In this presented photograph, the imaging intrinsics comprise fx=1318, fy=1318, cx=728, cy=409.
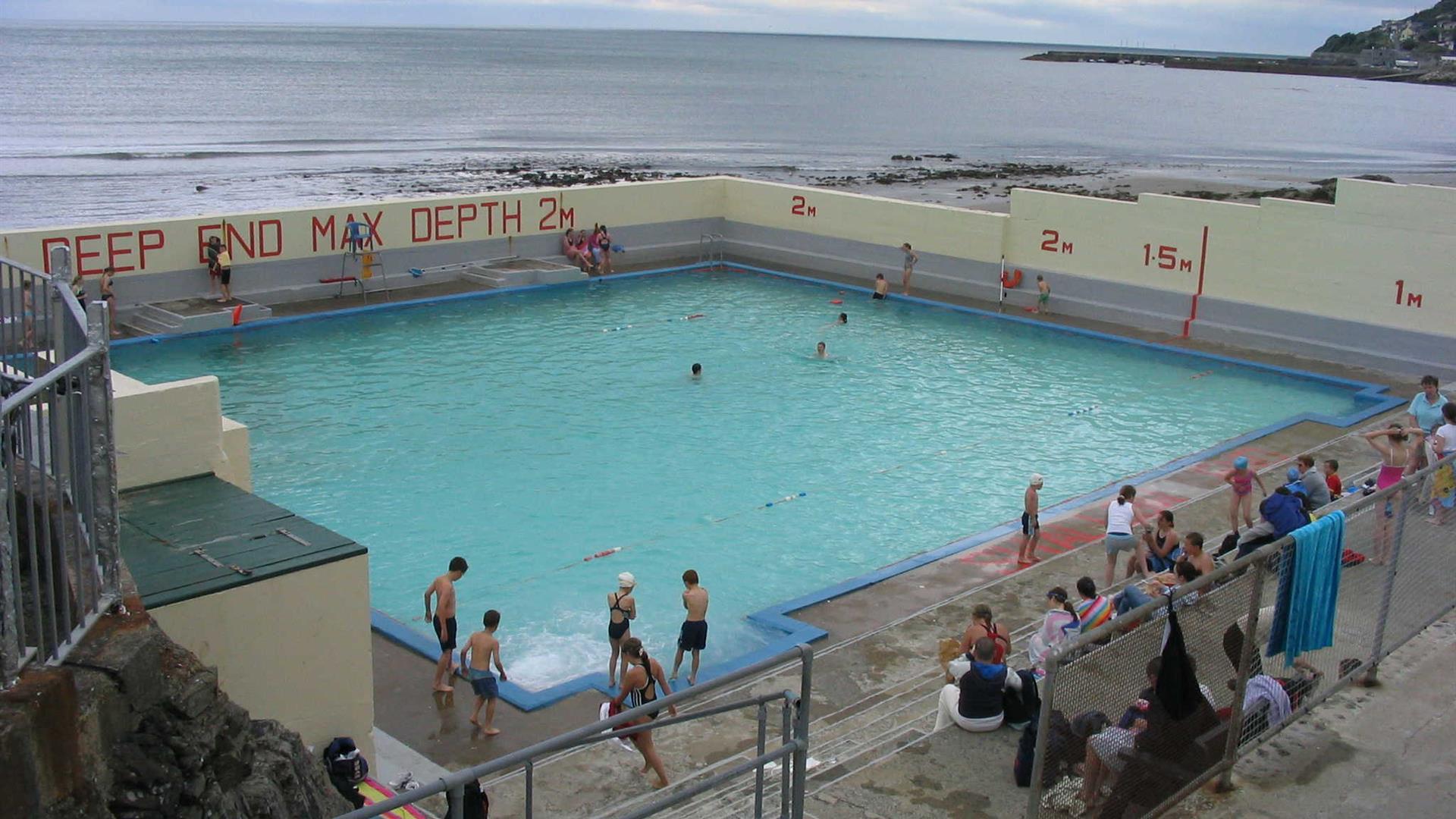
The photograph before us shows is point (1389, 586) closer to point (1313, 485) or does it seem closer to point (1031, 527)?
point (1313, 485)

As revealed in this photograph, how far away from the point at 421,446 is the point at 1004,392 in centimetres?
993

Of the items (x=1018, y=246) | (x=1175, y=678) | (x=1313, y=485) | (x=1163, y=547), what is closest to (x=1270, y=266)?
(x=1018, y=246)

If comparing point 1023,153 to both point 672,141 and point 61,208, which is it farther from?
point 61,208

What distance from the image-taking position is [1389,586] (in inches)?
365

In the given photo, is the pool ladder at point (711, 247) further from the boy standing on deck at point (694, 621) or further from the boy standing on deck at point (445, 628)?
the boy standing on deck at point (445, 628)

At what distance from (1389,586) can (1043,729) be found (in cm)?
414

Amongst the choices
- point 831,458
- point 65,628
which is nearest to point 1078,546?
point 831,458

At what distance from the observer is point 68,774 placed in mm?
4395

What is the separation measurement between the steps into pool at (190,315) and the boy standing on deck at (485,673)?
48.5ft

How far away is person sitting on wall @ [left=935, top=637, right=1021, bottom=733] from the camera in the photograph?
8.91m

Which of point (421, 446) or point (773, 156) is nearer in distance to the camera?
point (421, 446)

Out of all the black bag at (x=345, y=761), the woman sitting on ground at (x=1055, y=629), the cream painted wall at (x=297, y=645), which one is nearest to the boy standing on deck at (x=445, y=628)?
the cream painted wall at (x=297, y=645)

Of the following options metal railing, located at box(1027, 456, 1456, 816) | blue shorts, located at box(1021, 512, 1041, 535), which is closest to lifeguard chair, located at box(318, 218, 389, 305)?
blue shorts, located at box(1021, 512, 1041, 535)

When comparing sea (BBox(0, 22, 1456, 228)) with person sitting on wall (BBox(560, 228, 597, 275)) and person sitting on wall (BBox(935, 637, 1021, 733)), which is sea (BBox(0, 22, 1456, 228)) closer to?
person sitting on wall (BBox(560, 228, 597, 275))
